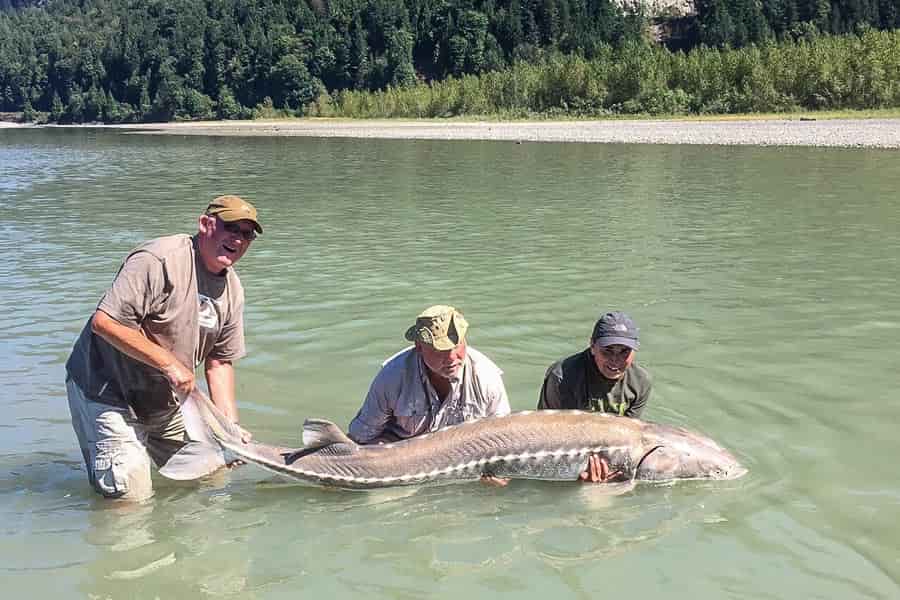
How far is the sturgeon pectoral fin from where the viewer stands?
15.1 feet

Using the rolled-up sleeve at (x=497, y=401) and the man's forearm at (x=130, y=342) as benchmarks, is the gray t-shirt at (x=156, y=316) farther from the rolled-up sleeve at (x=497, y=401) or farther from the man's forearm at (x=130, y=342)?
the rolled-up sleeve at (x=497, y=401)

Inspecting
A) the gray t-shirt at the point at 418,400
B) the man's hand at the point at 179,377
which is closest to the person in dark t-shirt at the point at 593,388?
the gray t-shirt at the point at 418,400

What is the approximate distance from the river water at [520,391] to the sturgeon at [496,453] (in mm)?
144

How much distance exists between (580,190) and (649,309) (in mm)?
11468

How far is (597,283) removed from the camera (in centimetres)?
1028

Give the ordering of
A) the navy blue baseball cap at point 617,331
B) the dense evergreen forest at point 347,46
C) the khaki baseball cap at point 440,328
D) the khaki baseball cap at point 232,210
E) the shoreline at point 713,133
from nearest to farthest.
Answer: the khaki baseball cap at point 232,210
the khaki baseball cap at point 440,328
the navy blue baseball cap at point 617,331
the shoreline at point 713,133
the dense evergreen forest at point 347,46

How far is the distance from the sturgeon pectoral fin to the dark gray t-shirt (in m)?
1.20

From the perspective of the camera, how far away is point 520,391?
6.78 meters

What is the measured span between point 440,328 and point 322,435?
Result: 0.93 metres

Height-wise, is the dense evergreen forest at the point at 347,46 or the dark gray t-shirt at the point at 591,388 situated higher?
the dense evergreen forest at the point at 347,46

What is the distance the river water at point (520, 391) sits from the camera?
4.17m

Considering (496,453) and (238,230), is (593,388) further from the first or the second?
(238,230)

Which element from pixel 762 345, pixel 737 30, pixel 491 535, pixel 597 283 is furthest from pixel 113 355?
pixel 737 30

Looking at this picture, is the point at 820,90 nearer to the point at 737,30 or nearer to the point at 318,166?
the point at 318,166
